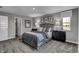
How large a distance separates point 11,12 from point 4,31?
61 centimetres

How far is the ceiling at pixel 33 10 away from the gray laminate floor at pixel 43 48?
2.97 feet

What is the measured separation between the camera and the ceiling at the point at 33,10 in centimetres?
167

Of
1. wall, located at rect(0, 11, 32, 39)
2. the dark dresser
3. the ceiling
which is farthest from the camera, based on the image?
the dark dresser

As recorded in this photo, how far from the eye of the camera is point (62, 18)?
1832 mm

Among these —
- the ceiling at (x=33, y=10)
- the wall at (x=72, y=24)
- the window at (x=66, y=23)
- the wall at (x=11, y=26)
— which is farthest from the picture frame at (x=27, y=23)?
the window at (x=66, y=23)

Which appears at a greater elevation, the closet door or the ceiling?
the ceiling

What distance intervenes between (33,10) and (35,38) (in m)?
1.03

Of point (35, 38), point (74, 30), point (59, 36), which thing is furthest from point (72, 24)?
point (35, 38)

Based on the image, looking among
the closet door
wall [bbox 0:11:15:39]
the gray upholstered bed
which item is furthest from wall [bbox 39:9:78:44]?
the closet door

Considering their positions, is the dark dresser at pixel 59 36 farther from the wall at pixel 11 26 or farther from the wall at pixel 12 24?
the wall at pixel 11 26

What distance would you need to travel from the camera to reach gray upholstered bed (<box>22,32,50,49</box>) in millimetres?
1950

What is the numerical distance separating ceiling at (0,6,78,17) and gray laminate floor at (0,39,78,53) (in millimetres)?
907

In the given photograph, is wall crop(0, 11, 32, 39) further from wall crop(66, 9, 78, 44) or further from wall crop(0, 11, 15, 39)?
wall crop(66, 9, 78, 44)

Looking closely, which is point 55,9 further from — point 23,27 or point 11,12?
point 11,12
